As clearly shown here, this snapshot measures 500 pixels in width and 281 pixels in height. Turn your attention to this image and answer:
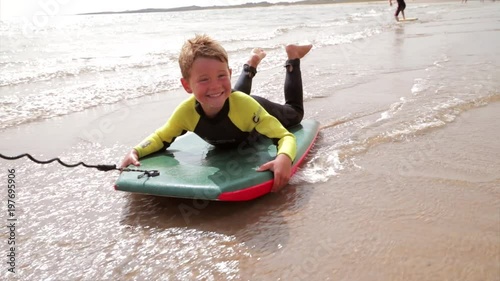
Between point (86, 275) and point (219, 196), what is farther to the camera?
point (219, 196)

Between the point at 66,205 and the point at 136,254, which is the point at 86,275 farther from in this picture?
the point at 66,205

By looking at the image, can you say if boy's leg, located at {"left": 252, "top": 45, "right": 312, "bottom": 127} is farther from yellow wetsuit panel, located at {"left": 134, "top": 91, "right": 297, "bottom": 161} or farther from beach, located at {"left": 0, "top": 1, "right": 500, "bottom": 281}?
yellow wetsuit panel, located at {"left": 134, "top": 91, "right": 297, "bottom": 161}

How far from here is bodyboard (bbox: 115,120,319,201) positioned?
7.39 feet

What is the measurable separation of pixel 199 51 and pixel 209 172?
722 millimetres

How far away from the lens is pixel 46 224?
2254 mm

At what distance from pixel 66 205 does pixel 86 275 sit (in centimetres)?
80

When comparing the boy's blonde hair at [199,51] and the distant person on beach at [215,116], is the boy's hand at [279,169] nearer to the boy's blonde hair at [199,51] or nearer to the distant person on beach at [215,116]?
the distant person on beach at [215,116]

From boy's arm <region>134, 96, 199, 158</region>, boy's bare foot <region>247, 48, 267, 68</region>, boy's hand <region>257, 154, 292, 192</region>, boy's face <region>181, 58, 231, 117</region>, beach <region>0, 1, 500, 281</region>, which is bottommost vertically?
beach <region>0, 1, 500, 281</region>

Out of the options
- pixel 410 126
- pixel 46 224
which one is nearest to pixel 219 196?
pixel 46 224

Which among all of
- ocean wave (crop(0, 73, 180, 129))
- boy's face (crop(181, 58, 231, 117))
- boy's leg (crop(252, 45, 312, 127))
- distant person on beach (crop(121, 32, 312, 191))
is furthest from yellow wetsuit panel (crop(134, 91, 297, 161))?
ocean wave (crop(0, 73, 180, 129))

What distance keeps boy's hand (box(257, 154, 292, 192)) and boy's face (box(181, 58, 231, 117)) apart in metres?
0.52

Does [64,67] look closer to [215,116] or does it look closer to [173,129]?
[173,129]

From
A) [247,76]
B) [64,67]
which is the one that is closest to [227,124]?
[247,76]

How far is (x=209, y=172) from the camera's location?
8.04 feet
